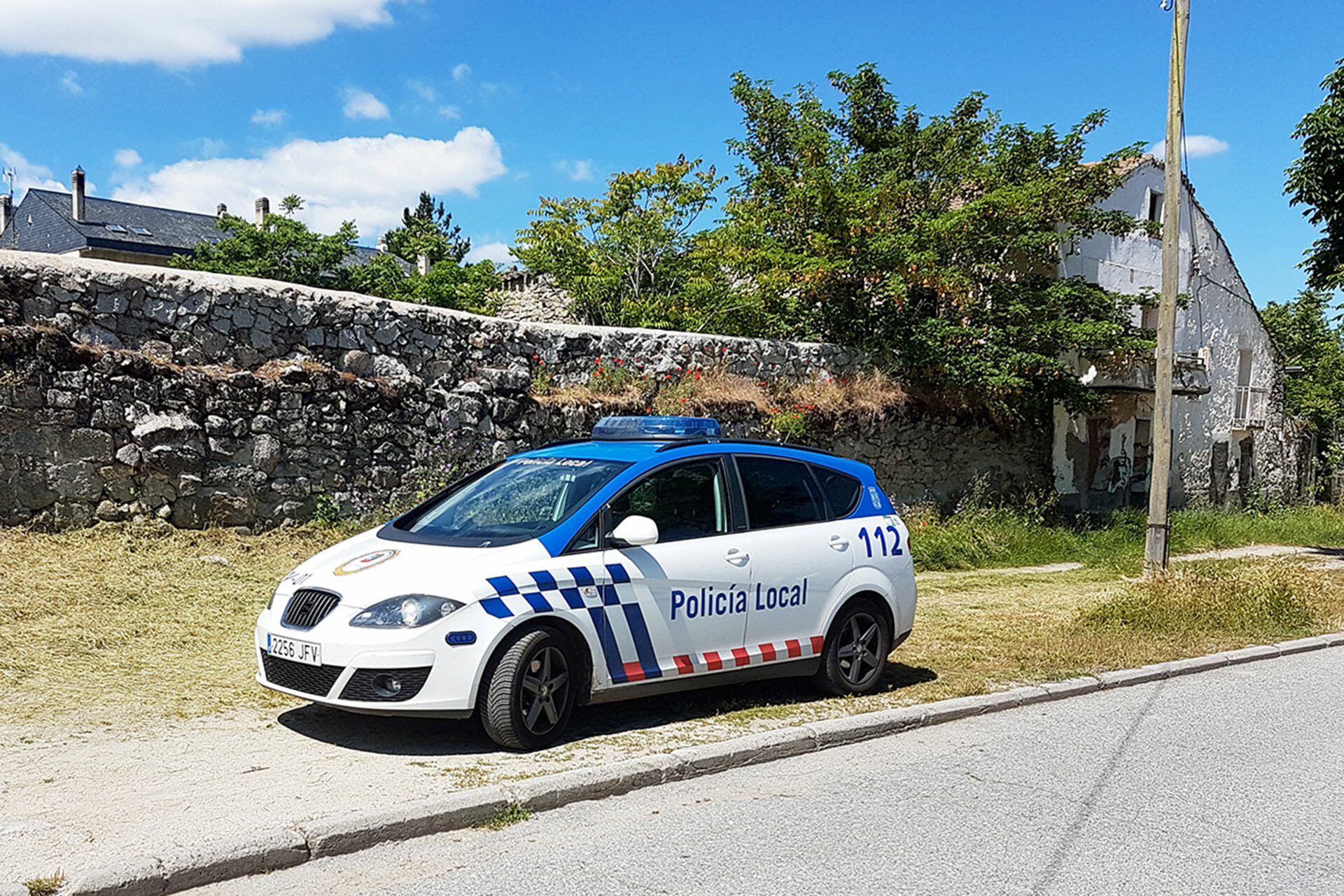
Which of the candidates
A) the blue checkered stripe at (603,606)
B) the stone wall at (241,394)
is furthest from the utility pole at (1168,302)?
the blue checkered stripe at (603,606)

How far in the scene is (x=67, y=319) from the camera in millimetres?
10758

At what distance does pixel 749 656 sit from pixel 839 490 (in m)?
1.48

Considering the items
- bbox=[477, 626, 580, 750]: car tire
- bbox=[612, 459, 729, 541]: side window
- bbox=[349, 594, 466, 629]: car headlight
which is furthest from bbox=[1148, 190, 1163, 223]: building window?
bbox=[349, 594, 466, 629]: car headlight

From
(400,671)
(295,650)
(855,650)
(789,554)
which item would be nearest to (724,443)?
(789,554)

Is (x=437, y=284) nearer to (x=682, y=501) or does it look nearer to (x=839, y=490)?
(x=839, y=490)

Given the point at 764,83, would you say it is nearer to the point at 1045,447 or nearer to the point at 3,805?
the point at 1045,447

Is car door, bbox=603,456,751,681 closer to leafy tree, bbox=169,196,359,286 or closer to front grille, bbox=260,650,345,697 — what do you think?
front grille, bbox=260,650,345,697

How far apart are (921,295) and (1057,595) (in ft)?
23.0

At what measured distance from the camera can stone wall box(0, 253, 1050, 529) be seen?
413 inches

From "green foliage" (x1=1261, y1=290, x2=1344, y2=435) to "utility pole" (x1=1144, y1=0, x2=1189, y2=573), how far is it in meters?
14.7

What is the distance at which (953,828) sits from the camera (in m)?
5.37

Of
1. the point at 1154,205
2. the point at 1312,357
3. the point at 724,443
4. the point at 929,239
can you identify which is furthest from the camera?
the point at 1312,357

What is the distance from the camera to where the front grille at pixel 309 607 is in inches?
240

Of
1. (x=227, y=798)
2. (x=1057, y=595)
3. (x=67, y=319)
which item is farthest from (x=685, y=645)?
(x=1057, y=595)
